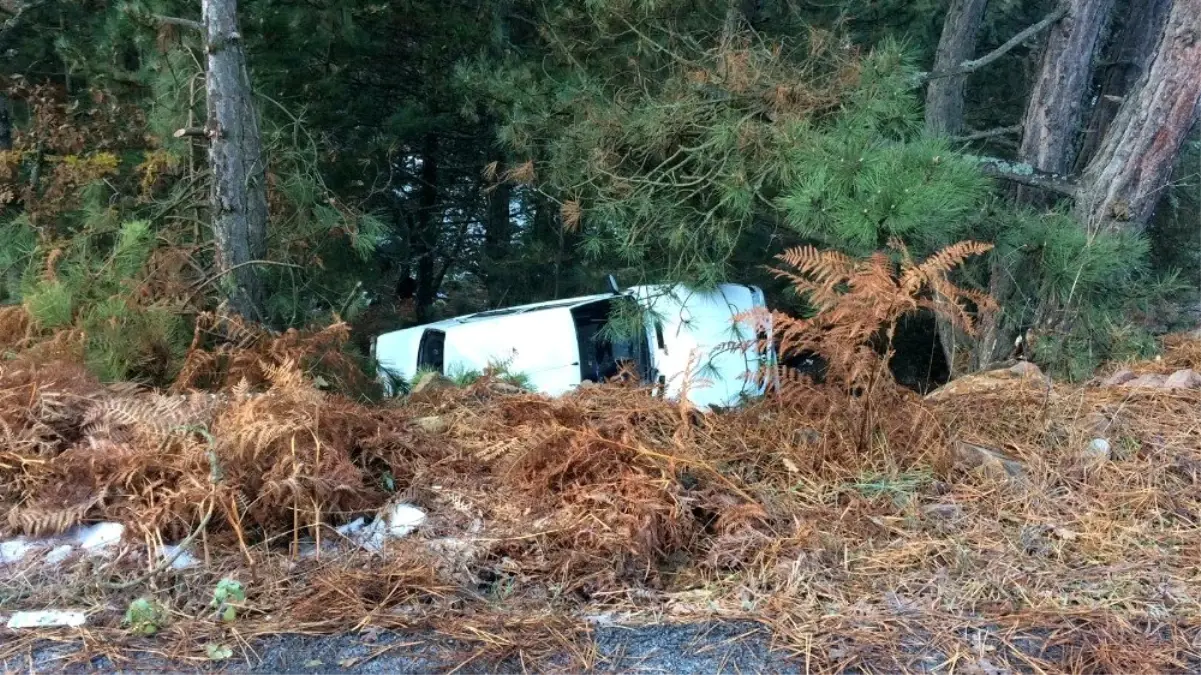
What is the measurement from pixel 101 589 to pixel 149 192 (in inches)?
213

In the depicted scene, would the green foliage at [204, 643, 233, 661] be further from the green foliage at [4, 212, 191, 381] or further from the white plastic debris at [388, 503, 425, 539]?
the green foliage at [4, 212, 191, 381]

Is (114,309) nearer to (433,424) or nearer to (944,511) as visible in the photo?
(433,424)

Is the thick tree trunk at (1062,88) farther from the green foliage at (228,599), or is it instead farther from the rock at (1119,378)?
the green foliage at (228,599)

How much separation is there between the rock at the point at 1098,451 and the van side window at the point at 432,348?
20.5ft

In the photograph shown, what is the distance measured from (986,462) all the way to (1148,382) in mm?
1489

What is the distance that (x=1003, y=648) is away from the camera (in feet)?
7.89

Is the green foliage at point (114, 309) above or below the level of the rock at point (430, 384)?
above

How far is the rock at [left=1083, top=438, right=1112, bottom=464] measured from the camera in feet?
11.2

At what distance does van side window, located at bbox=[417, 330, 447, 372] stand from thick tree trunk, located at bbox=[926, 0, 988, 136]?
5.17 metres

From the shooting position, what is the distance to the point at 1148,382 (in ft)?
14.1

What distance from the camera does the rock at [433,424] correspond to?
3938 mm

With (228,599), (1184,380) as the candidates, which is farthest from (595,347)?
(228,599)

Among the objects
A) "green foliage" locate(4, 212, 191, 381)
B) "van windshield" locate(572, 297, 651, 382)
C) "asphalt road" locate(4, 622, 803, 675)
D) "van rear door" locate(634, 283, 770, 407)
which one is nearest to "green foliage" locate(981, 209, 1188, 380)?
"van rear door" locate(634, 283, 770, 407)

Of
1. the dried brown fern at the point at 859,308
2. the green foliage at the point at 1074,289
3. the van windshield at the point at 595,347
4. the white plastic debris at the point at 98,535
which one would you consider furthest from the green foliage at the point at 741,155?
the white plastic debris at the point at 98,535
